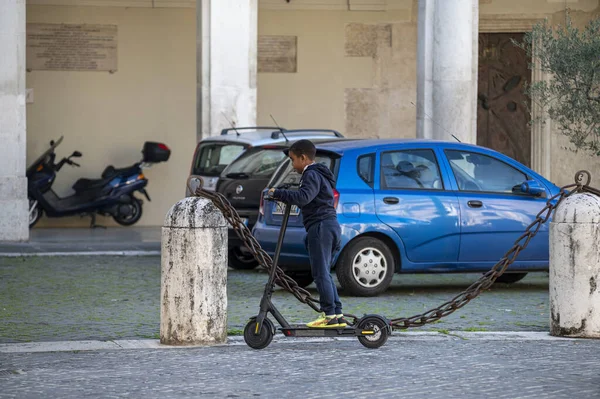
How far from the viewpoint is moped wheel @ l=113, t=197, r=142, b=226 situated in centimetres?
2134

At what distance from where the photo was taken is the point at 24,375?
7.26 metres

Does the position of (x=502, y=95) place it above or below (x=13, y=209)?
above

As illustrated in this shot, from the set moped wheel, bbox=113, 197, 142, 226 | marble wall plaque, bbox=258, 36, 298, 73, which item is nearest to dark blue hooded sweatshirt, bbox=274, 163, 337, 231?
moped wheel, bbox=113, 197, 142, 226

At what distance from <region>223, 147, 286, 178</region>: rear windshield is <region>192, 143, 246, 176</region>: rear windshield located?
92 centimetres

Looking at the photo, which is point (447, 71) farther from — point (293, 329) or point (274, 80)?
point (293, 329)

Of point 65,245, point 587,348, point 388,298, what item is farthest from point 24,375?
point 65,245

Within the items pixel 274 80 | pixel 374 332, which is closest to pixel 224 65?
pixel 274 80

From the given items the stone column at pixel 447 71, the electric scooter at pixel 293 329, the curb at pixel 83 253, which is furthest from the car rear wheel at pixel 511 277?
the electric scooter at pixel 293 329

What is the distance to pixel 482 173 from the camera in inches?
487

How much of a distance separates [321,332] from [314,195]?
91cm

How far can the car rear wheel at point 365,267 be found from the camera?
11.7m

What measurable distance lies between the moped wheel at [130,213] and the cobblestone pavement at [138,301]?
5754 millimetres

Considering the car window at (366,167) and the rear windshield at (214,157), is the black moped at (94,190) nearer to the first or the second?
the rear windshield at (214,157)

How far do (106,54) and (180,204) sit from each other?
13.8 meters
